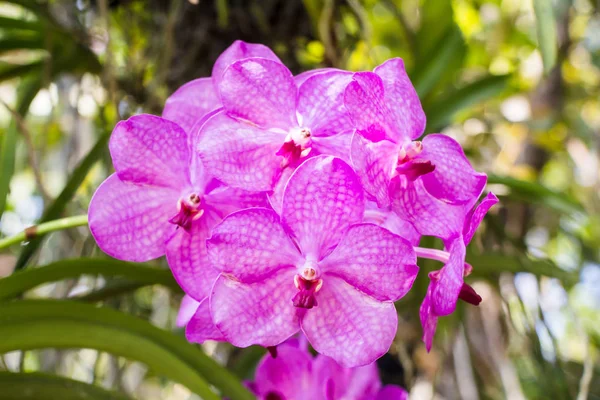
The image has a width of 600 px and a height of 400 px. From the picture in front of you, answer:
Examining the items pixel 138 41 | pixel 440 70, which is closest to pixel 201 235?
pixel 440 70

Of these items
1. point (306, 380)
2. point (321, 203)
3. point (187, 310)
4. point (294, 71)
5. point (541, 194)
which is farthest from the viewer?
point (294, 71)

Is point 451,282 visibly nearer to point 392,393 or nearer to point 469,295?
point 469,295

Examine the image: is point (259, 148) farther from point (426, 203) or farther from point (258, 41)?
point (258, 41)

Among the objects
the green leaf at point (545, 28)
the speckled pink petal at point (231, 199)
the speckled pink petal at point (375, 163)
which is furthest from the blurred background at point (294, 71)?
the speckled pink petal at point (375, 163)

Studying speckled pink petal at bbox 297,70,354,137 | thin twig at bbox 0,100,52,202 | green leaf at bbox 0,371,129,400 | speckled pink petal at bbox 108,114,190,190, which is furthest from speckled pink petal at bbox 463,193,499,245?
thin twig at bbox 0,100,52,202

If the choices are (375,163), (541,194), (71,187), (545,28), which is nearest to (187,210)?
(375,163)

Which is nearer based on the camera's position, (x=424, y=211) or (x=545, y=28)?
(x=424, y=211)

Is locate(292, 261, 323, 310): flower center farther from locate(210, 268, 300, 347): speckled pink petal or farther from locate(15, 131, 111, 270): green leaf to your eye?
locate(15, 131, 111, 270): green leaf
